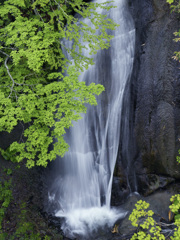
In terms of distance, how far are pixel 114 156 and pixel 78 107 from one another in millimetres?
2845

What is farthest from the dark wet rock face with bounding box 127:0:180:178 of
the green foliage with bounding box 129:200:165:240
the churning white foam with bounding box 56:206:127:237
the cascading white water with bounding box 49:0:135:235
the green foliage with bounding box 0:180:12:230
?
the green foliage with bounding box 0:180:12:230

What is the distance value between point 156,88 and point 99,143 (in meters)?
2.68

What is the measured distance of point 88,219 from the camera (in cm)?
675

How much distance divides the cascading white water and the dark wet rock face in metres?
0.54

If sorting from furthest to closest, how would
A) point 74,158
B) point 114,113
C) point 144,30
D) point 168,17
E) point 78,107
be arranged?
point 74,158 < point 114,113 < point 144,30 < point 168,17 < point 78,107

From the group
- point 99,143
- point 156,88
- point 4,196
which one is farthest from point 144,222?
point 4,196

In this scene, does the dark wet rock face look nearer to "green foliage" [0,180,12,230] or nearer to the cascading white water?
the cascading white water

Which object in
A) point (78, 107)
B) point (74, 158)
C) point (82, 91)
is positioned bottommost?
point (74, 158)

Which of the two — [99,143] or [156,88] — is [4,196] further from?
[156,88]

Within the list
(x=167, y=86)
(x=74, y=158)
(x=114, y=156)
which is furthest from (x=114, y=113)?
(x=74, y=158)

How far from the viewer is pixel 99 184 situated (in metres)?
7.34

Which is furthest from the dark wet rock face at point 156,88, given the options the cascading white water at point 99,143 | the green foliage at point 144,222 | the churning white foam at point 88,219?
the green foliage at point 144,222

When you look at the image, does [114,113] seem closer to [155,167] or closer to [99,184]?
[155,167]

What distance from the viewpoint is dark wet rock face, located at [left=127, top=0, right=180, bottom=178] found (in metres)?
5.66
